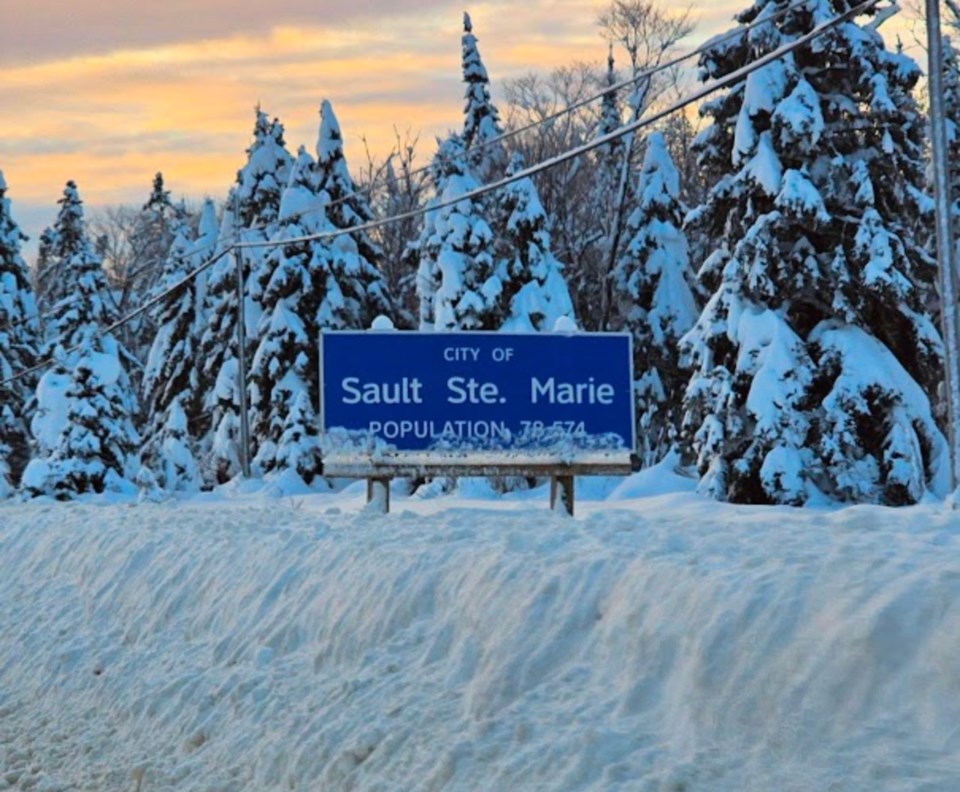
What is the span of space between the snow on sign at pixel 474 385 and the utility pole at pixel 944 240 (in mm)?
3748

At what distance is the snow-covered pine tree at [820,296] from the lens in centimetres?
1972

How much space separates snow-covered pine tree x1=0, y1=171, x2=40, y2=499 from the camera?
1693 inches

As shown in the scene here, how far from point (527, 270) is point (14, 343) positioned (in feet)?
69.4

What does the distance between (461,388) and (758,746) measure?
783 cm

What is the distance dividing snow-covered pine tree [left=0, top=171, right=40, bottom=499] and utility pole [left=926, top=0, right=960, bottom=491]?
34073 mm

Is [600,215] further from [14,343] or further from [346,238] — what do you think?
[14,343]

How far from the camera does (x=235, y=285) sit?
40.7 m

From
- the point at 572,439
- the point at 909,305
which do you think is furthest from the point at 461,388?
the point at 909,305

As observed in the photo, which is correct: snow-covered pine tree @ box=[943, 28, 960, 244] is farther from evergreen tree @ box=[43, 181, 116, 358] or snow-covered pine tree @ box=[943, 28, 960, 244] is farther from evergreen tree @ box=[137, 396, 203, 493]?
evergreen tree @ box=[43, 181, 116, 358]

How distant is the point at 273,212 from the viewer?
40.2m

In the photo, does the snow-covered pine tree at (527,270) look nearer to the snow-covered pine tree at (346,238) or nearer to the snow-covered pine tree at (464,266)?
the snow-covered pine tree at (464,266)

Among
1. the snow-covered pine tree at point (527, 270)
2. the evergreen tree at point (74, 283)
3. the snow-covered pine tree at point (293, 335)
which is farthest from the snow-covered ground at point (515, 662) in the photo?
the evergreen tree at point (74, 283)

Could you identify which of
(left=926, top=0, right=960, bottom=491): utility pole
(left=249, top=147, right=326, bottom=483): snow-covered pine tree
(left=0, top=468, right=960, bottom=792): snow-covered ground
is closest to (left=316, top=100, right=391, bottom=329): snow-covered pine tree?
(left=249, top=147, right=326, bottom=483): snow-covered pine tree

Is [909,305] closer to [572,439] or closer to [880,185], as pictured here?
[880,185]
